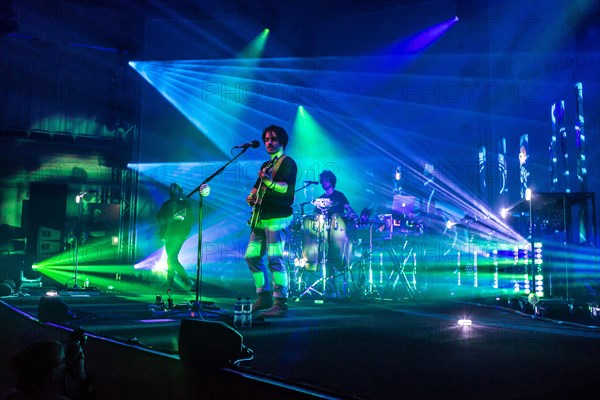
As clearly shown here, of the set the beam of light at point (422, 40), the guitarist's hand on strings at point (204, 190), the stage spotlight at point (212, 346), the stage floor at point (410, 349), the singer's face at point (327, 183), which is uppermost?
the beam of light at point (422, 40)

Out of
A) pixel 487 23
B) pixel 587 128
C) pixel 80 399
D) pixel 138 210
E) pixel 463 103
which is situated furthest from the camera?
pixel 138 210

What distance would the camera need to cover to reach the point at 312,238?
8055 millimetres

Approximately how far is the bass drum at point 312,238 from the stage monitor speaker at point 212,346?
5.39m

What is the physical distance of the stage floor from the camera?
2139 millimetres

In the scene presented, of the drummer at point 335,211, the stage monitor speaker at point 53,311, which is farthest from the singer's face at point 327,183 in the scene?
the stage monitor speaker at point 53,311

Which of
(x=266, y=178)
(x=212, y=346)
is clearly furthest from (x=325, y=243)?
(x=212, y=346)

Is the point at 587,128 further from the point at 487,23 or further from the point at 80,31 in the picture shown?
the point at 80,31

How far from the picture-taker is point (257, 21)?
13.1 m

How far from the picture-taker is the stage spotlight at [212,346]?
246 cm

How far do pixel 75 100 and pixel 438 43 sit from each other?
31.0 ft

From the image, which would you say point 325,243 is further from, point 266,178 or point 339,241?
point 266,178

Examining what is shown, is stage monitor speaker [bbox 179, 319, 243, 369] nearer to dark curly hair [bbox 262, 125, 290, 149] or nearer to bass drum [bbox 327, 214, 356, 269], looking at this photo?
dark curly hair [bbox 262, 125, 290, 149]

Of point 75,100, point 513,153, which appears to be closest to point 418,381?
point 513,153

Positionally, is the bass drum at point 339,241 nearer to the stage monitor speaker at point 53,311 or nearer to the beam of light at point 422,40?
the stage monitor speaker at point 53,311
